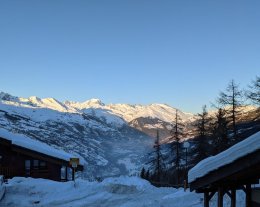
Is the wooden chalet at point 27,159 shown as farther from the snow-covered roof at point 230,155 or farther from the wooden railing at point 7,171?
the snow-covered roof at point 230,155

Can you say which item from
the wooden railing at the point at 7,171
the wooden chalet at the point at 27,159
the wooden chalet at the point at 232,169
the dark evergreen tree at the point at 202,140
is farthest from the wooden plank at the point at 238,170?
the dark evergreen tree at the point at 202,140

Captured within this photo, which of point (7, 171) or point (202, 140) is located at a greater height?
point (202, 140)

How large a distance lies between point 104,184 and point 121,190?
192cm

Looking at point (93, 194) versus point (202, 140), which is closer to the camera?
point (93, 194)

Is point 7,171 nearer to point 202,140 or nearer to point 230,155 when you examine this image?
point 202,140

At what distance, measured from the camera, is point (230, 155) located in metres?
8.25

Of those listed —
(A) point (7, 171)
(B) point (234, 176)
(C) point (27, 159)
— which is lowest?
(A) point (7, 171)

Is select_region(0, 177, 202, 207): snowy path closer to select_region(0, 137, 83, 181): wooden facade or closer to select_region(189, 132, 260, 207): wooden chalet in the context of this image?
select_region(0, 137, 83, 181): wooden facade

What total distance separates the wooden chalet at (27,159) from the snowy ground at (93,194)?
570 centimetres

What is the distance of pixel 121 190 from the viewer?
31.5m

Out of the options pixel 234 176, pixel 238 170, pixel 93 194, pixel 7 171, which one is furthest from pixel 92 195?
pixel 238 170

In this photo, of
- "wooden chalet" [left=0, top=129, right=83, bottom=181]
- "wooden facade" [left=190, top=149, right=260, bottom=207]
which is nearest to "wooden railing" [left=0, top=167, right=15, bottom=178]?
"wooden chalet" [left=0, top=129, right=83, bottom=181]

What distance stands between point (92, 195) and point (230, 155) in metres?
23.6

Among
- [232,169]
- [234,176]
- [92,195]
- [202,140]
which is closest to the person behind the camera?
[232,169]
